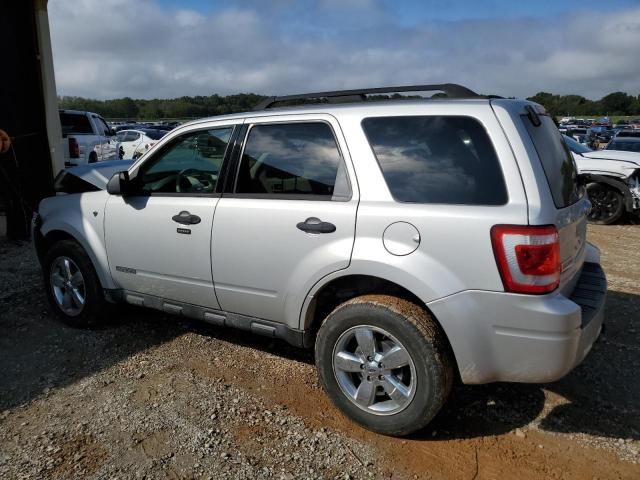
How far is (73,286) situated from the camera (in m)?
4.55

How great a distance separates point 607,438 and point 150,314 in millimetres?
3797

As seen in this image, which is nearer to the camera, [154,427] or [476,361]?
[476,361]

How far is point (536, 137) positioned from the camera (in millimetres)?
2836

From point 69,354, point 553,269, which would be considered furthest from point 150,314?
point 553,269

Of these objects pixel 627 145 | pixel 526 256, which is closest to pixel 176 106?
pixel 627 145

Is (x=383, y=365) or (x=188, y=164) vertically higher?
(x=188, y=164)

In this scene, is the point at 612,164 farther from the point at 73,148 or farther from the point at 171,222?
the point at 73,148

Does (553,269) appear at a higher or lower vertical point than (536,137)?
lower

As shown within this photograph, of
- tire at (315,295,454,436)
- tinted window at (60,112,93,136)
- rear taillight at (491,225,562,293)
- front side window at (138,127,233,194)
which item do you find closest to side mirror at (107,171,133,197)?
front side window at (138,127,233,194)

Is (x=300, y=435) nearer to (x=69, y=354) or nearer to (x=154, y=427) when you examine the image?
(x=154, y=427)

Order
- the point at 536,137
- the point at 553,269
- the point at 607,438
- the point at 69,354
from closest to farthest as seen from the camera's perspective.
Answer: the point at 553,269, the point at 536,137, the point at 607,438, the point at 69,354

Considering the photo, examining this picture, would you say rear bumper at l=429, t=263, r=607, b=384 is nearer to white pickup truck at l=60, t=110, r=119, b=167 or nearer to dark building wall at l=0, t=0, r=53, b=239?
dark building wall at l=0, t=0, r=53, b=239

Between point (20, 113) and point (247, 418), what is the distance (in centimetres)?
704

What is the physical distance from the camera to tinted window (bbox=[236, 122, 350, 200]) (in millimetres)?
3166
